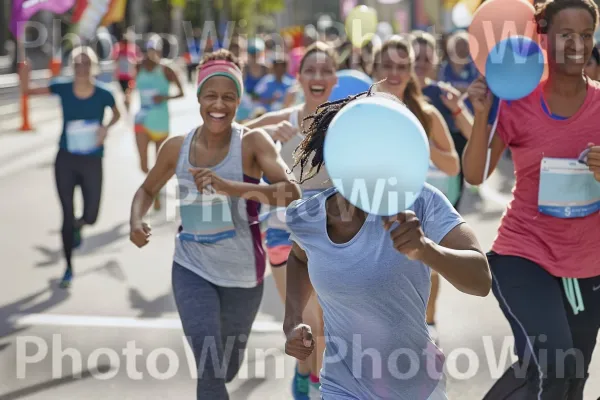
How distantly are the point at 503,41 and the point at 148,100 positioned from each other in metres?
7.99

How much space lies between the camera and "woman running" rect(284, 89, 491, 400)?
2.89 metres

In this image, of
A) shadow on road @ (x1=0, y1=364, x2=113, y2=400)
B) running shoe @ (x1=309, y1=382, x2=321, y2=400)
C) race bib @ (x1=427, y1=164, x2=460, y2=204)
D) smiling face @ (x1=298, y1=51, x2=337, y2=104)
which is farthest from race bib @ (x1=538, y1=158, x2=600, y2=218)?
shadow on road @ (x1=0, y1=364, x2=113, y2=400)

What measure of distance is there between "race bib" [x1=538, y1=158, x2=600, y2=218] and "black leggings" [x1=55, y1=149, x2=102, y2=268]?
4884 millimetres

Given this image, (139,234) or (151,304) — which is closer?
(139,234)

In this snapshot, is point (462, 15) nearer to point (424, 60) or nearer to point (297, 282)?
point (424, 60)

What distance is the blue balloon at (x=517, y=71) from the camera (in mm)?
4012

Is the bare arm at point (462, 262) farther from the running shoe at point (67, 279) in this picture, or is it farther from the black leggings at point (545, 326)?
the running shoe at point (67, 279)

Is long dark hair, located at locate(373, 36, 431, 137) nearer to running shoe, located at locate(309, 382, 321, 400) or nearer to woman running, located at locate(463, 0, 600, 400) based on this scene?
running shoe, located at locate(309, 382, 321, 400)

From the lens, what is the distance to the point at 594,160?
12.3 feet

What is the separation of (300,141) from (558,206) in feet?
5.90

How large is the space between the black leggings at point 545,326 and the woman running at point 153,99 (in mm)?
7803

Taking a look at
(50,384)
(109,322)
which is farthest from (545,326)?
(109,322)

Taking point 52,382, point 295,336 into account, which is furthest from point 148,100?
point 295,336

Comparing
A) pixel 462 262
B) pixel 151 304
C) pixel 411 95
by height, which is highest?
pixel 411 95
